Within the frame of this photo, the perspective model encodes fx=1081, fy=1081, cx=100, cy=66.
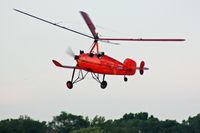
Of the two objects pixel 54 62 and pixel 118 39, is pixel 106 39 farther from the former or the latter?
pixel 54 62

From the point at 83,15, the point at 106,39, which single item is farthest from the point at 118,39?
the point at 83,15

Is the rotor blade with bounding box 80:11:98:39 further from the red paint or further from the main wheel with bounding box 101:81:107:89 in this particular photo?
the main wheel with bounding box 101:81:107:89

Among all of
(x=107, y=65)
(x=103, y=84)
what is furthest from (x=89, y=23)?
(x=103, y=84)

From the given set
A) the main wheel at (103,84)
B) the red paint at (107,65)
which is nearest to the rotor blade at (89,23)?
the red paint at (107,65)

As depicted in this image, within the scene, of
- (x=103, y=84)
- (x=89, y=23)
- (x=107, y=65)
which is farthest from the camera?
(x=89, y=23)

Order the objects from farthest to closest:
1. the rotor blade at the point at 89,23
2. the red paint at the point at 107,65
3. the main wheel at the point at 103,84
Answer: the rotor blade at the point at 89,23, the main wheel at the point at 103,84, the red paint at the point at 107,65

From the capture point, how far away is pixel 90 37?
292 feet

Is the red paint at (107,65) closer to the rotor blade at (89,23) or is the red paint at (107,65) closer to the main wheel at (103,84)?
the main wheel at (103,84)

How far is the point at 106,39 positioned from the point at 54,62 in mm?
8484

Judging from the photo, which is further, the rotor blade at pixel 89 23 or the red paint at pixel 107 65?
the rotor blade at pixel 89 23

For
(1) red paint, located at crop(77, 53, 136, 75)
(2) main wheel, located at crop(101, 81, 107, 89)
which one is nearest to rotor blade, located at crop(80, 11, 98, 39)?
(1) red paint, located at crop(77, 53, 136, 75)

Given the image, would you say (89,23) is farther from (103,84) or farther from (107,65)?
(103,84)

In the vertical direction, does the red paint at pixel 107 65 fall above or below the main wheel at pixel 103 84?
above

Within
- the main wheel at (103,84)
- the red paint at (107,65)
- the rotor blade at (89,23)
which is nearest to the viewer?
the red paint at (107,65)
